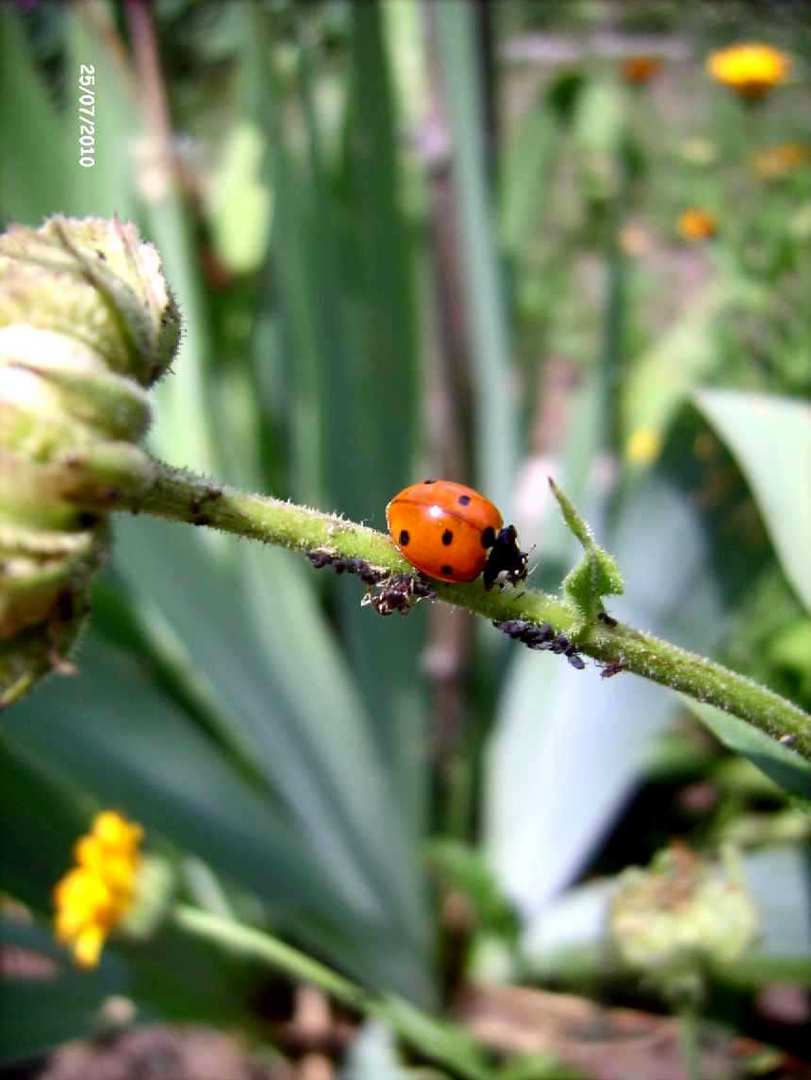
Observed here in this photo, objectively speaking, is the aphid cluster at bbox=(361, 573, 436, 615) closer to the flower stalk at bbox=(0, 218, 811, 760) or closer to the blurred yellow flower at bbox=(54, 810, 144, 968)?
the flower stalk at bbox=(0, 218, 811, 760)

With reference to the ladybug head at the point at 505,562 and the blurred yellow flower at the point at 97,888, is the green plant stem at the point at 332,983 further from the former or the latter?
the ladybug head at the point at 505,562

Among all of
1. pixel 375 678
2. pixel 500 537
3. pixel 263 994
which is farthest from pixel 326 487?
pixel 500 537

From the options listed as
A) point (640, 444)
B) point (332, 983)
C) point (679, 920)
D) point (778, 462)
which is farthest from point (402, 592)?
point (640, 444)

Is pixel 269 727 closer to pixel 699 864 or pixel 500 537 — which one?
pixel 699 864

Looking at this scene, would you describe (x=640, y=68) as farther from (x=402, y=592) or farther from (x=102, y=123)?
(x=402, y=592)

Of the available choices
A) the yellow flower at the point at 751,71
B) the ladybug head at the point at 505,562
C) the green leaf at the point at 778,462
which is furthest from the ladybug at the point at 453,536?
the yellow flower at the point at 751,71
